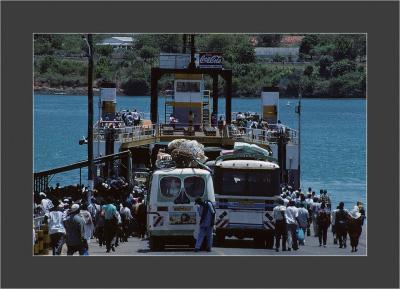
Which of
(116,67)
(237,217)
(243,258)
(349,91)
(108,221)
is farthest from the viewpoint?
(116,67)

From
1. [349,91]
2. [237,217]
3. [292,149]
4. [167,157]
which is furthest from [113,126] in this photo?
[349,91]

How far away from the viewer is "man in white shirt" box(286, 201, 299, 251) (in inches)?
1049

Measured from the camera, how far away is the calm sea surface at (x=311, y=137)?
6688 cm

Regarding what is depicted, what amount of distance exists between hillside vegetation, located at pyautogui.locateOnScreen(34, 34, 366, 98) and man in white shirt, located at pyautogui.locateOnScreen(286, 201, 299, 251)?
189ft

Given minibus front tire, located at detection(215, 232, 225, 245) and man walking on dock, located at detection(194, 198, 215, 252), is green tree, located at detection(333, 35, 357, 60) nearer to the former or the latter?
→ minibus front tire, located at detection(215, 232, 225, 245)

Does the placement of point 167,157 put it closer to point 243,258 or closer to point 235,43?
point 243,258

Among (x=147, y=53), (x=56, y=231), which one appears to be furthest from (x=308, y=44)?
(x=56, y=231)

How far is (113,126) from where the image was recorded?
51.6 metres

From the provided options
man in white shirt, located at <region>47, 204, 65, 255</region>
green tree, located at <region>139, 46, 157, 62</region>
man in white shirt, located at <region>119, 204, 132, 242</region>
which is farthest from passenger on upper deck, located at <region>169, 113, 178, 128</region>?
green tree, located at <region>139, 46, 157, 62</region>

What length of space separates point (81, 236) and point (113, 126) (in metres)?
29.2

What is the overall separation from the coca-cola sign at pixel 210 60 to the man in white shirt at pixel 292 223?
98.8 ft

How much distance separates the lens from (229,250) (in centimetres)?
2558

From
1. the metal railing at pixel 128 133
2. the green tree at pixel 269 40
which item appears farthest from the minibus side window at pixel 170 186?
the green tree at pixel 269 40

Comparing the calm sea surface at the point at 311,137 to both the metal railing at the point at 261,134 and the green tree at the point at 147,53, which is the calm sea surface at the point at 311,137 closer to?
the green tree at the point at 147,53
